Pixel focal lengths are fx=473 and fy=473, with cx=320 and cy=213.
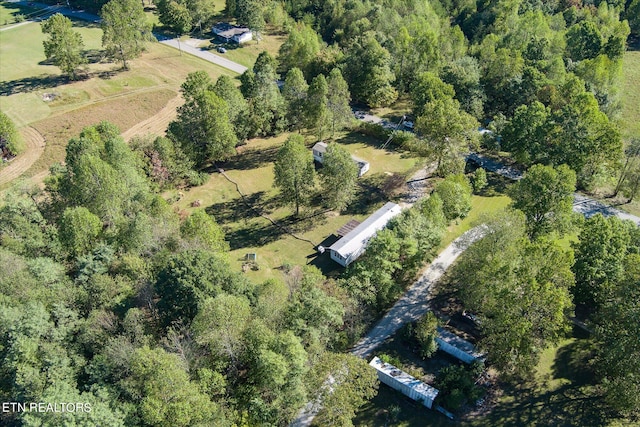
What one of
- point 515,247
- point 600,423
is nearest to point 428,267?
point 515,247

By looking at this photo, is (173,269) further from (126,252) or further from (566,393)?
(566,393)

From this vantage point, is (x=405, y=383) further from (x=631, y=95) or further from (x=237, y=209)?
(x=631, y=95)

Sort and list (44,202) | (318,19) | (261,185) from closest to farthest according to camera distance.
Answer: (44,202) → (261,185) → (318,19)

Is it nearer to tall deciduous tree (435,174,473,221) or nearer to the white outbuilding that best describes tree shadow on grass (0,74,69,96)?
the white outbuilding

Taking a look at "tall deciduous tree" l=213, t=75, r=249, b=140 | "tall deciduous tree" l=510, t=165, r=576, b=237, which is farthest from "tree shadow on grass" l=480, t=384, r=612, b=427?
"tall deciduous tree" l=213, t=75, r=249, b=140

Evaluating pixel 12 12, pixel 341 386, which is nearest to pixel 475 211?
pixel 341 386
